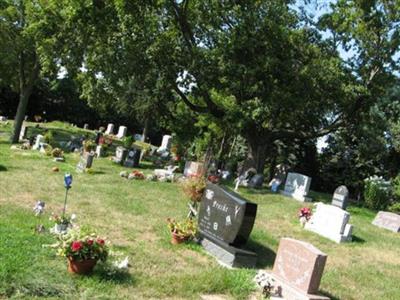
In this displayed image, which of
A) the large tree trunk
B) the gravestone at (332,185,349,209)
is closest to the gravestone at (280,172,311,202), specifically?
the gravestone at (332,185,349,209)

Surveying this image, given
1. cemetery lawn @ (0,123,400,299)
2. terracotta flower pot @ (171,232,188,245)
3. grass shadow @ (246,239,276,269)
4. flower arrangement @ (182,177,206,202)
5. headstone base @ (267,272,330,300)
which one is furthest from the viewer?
flower arrangement @ (182,177,206,202)

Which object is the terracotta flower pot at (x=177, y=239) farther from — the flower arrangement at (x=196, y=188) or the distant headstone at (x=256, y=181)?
the distant headstone at (x=256, y=181)

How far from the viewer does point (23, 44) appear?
27.3 meters

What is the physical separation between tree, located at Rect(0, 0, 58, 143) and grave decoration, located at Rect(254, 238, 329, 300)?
1816 centimetres

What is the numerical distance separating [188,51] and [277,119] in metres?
4.88

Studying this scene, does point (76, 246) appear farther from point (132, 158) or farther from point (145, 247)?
point (132, 158)

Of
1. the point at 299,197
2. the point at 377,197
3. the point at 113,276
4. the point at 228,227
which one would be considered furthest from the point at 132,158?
the point at 113,276

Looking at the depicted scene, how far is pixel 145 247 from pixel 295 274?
10.2 feet

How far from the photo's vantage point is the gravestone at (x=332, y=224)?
1333cm

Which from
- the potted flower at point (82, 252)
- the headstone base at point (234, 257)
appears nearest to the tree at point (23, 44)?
the headstone base at point (234, 257)

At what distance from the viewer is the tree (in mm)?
23991

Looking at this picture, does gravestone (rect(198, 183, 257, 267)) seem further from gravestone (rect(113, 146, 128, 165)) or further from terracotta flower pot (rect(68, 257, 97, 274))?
gravestone (rect(113, 146, 128, 165))

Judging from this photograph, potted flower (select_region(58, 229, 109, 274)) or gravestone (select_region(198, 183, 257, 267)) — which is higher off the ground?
gravestone (select_region(198, 183, 257, 267))

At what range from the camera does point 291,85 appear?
19.8 meters
